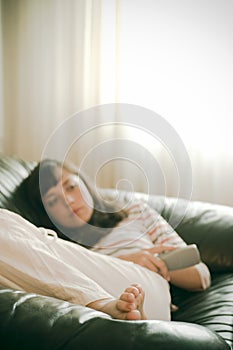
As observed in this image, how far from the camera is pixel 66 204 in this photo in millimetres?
2172

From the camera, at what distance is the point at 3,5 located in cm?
361

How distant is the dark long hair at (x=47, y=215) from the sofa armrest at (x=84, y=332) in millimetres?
903

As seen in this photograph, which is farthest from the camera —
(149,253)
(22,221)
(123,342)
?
(149,253)

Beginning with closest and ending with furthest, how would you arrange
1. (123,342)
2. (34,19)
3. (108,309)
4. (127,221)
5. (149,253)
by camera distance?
(123,342) → (108,309) → (149,253) → (127,221) → (34,19)

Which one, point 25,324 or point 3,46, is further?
point 3,46

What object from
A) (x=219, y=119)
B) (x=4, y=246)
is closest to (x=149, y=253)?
(x=4, y=246)

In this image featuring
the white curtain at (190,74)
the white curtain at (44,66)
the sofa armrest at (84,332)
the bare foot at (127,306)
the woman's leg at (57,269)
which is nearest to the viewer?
the sofa armrest at (84,332)

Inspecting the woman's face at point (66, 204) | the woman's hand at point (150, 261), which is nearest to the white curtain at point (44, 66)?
the woman's face at point (66, 204)

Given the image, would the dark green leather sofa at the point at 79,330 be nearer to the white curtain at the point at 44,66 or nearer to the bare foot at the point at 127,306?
the bare foot at the point at 127,306

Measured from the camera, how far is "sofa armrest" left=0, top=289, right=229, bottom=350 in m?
1.15

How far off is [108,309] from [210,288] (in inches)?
28.9

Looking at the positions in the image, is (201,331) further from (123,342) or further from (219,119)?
(219,119)

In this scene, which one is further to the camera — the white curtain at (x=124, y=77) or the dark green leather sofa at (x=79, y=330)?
the white curtain at (x=124, y=77)

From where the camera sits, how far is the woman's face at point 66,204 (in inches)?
85.6
